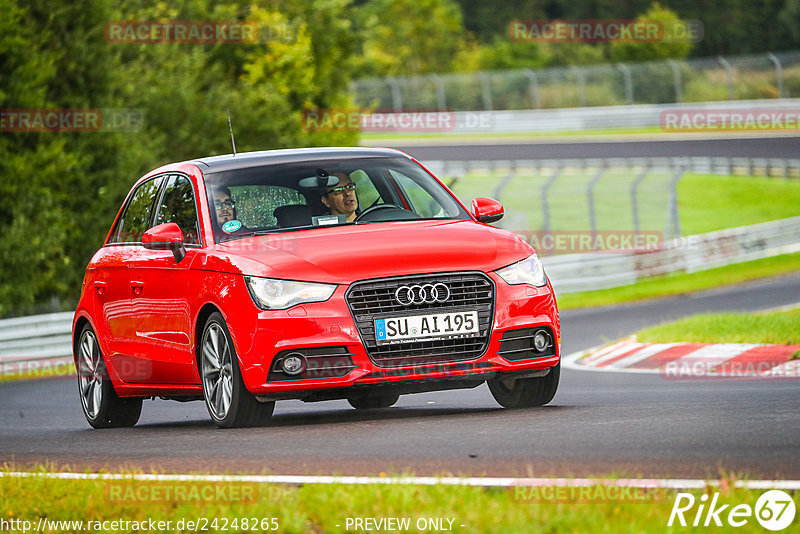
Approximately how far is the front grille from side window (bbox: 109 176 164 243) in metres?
2.52

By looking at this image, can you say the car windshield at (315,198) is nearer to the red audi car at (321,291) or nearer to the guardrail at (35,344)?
the red audi car at (321,291)

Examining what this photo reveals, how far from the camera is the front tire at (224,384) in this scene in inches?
330

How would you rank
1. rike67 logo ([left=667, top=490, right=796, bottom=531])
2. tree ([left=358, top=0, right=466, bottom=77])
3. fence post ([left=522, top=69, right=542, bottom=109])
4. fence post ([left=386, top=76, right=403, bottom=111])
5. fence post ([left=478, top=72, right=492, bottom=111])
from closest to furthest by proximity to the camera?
1. rike67 logo ([left=667, top=490, right=796, bottom=531])
2. fence post ([left=522, top=69, right=542, bottom=109])
3. fence post ([left=478, top=72, right=492, bottom=111])
4. fence post ([left=386, top=76, right=403, bottom=111])
5. tree ([left=358, top=0, right=466, bottom=77])

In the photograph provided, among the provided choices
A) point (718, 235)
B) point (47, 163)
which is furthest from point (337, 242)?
point (718, 235)

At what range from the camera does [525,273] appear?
8.59 metres

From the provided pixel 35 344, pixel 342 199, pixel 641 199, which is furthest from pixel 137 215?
pixel 641 199

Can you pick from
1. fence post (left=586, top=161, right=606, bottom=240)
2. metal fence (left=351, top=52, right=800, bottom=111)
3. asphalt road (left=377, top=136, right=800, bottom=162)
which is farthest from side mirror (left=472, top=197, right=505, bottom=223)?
metal fence (left=351, top=52, right=800, bottom=111)

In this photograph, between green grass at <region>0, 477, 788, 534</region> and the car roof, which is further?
the car roof

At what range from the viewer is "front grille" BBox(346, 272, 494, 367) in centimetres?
816

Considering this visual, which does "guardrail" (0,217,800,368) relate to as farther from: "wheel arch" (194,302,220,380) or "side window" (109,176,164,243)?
"wheel arch" (194,302,220,380)

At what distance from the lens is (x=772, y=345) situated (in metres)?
14.5

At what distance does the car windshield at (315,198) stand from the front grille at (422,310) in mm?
1013

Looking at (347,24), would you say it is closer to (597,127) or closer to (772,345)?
(597,127)

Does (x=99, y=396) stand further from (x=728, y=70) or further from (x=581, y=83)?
(x=581, y=83)
